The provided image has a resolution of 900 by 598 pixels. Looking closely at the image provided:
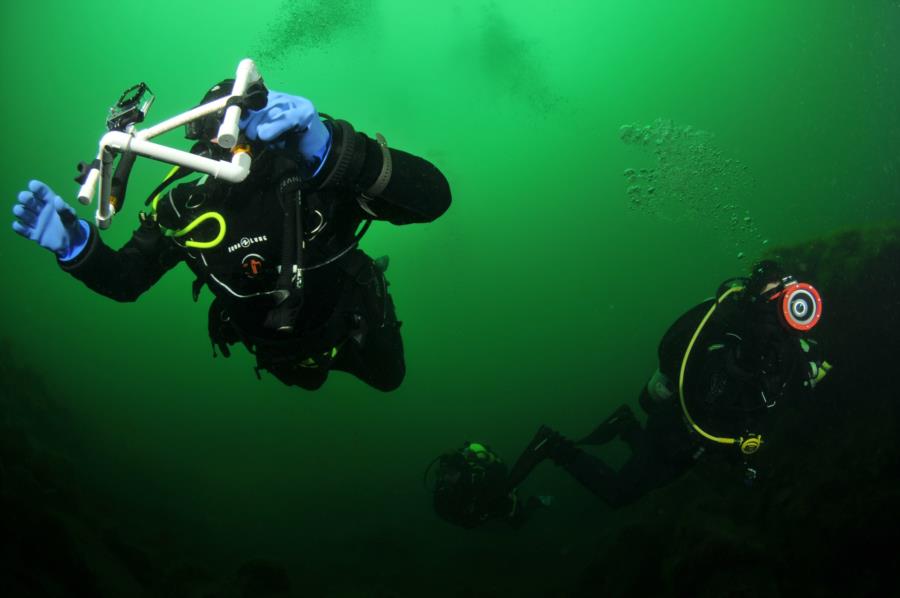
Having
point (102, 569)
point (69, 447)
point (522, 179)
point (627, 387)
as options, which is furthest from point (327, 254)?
point (522, 179)

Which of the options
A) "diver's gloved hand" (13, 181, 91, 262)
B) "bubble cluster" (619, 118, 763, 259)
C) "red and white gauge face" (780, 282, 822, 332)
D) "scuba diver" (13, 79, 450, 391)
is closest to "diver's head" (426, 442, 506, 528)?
"scuba diver" (13, 79, 450, 391)

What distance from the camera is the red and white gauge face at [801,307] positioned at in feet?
11.4

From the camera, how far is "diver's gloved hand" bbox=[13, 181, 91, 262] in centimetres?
194

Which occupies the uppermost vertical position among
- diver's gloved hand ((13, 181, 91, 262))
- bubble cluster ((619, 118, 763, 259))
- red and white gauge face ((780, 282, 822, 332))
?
bubble cluster ((619, 118, 763, 259))

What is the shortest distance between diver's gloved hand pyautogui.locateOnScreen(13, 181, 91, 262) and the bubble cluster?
22.5 meters

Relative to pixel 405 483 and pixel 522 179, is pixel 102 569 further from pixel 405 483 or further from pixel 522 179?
pixel 522 179

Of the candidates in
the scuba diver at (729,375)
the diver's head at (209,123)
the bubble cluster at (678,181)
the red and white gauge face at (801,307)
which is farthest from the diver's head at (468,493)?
the bubble cluster at (678,181)

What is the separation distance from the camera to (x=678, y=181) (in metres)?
24.8

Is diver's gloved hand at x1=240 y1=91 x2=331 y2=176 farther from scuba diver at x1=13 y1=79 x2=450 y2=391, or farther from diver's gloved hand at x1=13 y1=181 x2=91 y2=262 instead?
diver's gloved hand at x1=13 y1=181 x2=91 y2=262

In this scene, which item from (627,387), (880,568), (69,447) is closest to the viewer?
(880,568)

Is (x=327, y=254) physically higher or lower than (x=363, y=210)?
lower

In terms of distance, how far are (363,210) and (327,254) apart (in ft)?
1.08

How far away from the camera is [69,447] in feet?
36.8

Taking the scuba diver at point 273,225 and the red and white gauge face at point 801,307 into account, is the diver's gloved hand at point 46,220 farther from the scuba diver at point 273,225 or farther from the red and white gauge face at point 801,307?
the red and white gauge face at point 801,307
